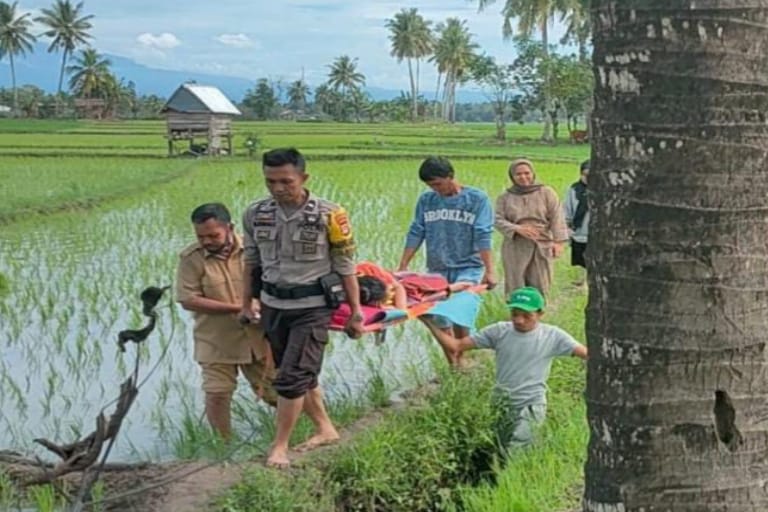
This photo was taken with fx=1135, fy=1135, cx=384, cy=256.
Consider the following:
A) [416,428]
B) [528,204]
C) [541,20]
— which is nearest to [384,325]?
[416,428]

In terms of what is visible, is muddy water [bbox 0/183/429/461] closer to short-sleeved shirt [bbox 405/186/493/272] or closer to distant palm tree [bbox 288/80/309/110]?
short-sleeved shirt [bbox 405/186/493/272]

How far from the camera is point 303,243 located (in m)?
4.41

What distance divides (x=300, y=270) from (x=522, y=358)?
115 cm

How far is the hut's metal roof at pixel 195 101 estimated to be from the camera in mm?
30219

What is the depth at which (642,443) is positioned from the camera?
178 centimetres

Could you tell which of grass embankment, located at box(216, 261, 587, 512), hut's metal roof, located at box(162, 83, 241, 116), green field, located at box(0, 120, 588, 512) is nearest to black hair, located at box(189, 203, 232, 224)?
green field, located at box(0, 120, 588, 512)

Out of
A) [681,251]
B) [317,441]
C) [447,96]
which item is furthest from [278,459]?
[447,96]

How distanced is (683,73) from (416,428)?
3.48 metres

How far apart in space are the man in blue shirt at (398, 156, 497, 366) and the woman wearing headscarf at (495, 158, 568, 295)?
80 cm

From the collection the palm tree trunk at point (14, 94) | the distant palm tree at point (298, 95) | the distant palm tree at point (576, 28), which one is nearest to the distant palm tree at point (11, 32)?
the palm tree trunk at point (14, 94)

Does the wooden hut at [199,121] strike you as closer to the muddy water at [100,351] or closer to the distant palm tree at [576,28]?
the distant palm tree at [576,28]

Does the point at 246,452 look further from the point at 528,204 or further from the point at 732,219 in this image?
the point at 732,219

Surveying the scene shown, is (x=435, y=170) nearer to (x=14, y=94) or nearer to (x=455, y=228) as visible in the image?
(x=455, y=228)

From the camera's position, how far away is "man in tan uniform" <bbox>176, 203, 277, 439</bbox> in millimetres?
4770
